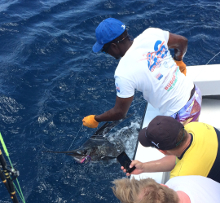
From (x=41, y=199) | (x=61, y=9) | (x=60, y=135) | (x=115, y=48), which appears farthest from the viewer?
(x=61, y=9)

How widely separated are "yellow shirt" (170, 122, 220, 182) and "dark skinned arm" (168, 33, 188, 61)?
4.42ft

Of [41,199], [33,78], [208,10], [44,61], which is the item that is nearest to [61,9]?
[44,61]

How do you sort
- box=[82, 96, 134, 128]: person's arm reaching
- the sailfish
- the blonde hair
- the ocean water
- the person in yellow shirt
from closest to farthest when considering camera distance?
the blonde hair → the person in yellow shirt → box=[82, 96, 134, 128]: person's arm reaching → the sailfish → the ocean water

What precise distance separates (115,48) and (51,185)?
7.82 feet

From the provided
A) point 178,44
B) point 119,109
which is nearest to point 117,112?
point 119,109

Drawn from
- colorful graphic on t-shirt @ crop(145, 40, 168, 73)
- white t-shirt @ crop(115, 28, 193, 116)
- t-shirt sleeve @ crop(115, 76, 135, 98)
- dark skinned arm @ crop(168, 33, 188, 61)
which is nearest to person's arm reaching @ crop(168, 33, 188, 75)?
dark skinned arm @ crop(168, 33, 188, 61)

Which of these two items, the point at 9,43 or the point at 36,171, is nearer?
the point at 36,171

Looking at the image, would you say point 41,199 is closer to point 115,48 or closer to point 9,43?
point 115,48

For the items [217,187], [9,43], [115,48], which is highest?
[115,48]

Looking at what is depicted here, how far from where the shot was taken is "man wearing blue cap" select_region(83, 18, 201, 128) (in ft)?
6.97

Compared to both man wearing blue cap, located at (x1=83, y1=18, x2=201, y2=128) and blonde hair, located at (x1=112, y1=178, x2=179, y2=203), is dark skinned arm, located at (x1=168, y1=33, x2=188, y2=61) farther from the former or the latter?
blonde hair, located at (x1=112, y1=178, x2=179, y2=203)

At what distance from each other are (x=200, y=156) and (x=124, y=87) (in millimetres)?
947

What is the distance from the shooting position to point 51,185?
334cm

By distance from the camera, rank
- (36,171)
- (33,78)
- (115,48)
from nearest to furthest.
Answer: (115,48) → (36,171) → (33,78)
